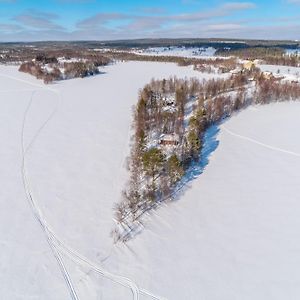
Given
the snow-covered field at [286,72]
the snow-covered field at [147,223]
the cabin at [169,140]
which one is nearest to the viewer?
the snow-covered field at [147,223]

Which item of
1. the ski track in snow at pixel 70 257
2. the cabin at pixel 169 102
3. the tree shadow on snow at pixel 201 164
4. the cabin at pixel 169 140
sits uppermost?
the cabin at pixel 169 102

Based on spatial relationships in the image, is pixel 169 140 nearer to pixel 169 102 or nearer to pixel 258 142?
pixel 258 142

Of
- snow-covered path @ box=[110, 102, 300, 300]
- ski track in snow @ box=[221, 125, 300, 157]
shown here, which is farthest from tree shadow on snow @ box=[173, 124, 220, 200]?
ski track in snow @ box=[221, 125, 300, 157]

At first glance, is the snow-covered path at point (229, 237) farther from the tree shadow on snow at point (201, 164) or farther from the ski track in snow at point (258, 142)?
the ski track in snow at point (258, 142)

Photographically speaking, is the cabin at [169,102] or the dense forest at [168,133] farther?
the cabin at [169,102]

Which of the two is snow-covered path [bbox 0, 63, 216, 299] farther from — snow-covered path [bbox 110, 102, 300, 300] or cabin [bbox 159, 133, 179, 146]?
cabin [bbox 159, 133, 179, 146]

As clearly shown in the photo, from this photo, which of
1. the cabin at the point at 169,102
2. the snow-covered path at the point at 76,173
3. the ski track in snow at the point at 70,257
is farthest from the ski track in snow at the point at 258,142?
the ski track in snow at the point at 70,257

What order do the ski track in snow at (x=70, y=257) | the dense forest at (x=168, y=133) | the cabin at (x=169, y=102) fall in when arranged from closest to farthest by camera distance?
the ski track in snow at (x=70, y=257) < the dense forest at (x=168, y=133) < the cabin at (x=169, y=102)

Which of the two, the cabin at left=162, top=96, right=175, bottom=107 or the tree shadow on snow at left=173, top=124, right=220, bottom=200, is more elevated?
the cabin at left=162, top=96, right=175, bottom=107
